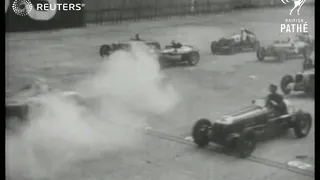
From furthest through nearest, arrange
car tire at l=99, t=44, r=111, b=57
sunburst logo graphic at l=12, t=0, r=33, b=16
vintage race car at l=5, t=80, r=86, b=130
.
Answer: car tire at l=99, t=44, r=111, b=57
sunburst logo graphic at l=12, t=0, r=33, b=16
vintage race car at l=5, t=80, r=86, b=130

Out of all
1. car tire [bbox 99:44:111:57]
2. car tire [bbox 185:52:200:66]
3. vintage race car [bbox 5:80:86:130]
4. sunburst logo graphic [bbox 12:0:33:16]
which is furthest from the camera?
car tire [bbox 185:52:200:66]

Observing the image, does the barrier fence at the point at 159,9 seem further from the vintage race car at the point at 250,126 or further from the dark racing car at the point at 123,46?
the vintage race car at the point at 250,126

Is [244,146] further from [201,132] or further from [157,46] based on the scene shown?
[157,46]

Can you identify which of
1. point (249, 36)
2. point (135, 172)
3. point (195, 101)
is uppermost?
point (249, 36)

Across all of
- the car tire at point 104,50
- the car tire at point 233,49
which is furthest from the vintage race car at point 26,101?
the car tire at point 233,49

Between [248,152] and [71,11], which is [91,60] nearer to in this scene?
[71,11]

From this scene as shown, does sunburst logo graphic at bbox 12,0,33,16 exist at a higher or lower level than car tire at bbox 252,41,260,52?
higher

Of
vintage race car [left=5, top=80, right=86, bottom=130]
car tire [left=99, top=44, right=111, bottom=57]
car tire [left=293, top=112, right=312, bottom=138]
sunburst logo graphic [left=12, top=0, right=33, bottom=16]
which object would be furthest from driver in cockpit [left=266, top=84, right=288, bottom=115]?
sunburst logo graphic [left=12, top=0, right=33, bottom=16]

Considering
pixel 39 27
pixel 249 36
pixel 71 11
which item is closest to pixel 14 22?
pixel 39 27

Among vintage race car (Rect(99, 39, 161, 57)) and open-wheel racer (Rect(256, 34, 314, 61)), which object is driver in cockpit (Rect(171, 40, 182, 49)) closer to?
vintage race car (Rect(99, 39, 161, 57))
